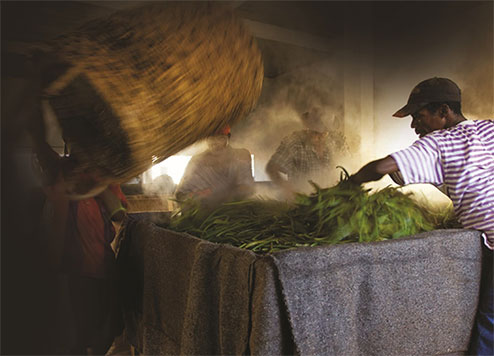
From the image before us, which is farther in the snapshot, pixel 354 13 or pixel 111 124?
pixel 354 13

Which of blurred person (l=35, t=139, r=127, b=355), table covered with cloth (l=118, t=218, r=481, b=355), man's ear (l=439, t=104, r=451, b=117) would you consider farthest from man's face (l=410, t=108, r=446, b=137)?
blurred person (l=35, t=139, r=127, b=355)

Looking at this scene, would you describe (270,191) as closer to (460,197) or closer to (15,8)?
(460,197)

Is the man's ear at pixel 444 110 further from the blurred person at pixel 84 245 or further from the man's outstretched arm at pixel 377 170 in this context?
the blurred person at pixel 84 245

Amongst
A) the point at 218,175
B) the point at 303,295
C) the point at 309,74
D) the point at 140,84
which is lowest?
the point at 303,295

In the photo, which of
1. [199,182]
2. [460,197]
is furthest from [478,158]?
[199,182]

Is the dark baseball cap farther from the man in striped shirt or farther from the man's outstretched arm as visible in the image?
the man's outstretched arm

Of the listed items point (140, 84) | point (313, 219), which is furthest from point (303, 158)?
point (140, 84)

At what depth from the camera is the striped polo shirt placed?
81cm

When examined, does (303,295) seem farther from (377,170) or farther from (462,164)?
(462,164)

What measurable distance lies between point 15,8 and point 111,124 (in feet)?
0.73

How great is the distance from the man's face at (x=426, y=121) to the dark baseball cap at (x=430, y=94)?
0.02 meters

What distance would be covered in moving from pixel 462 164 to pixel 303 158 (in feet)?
1.15

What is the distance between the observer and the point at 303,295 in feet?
1.75

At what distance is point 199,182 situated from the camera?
0.77 meters
